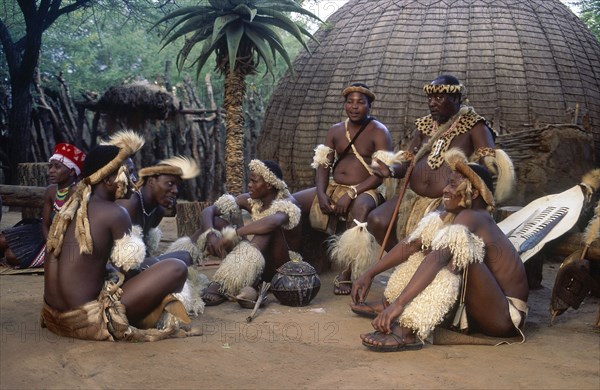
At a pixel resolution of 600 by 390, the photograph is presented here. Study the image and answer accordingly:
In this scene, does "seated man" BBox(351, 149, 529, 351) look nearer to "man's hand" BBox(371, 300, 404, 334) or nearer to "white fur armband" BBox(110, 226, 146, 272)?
"man's hand" BBox(371, 300, 404, 334)

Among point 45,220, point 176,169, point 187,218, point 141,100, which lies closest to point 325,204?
point 176,169

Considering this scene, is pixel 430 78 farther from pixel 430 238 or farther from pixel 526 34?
pixel 430 238

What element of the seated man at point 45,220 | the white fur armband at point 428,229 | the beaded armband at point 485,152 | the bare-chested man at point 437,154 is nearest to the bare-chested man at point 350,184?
the bare-chested man at point 437,154

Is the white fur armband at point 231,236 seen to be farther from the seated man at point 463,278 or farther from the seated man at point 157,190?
the seated man at point 463,278

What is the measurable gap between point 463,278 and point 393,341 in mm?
521

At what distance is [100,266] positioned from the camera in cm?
354

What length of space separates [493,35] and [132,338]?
21.4ft

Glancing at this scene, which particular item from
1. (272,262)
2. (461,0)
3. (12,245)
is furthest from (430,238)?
(461,0)

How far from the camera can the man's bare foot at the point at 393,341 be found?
355 centimetres

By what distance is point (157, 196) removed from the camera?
4.75 metres

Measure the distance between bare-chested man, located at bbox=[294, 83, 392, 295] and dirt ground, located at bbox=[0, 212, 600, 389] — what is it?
86cm

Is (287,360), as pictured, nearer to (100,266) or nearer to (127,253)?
(127,253)

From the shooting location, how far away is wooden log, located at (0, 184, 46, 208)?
263 inches

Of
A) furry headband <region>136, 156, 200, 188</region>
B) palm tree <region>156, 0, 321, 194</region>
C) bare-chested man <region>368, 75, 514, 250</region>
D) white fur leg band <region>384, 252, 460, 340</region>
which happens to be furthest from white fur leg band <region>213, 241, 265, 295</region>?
palm tree <region>156, 0, 321, 194</region>
